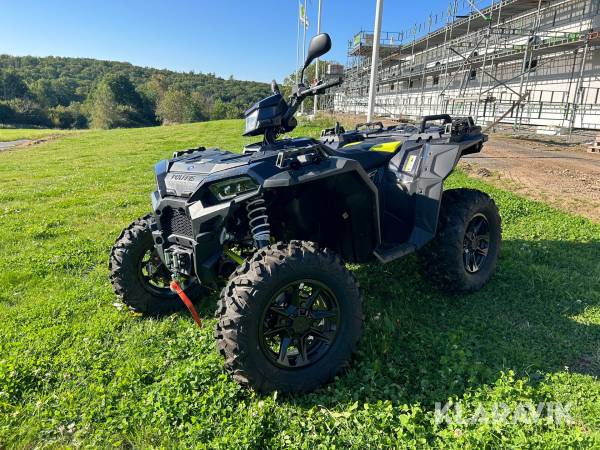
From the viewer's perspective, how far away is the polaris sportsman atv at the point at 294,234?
7.82ft

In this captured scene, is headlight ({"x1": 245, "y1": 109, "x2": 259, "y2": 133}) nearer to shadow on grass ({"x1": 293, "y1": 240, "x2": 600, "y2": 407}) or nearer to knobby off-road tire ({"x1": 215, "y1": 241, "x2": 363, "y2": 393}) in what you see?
knobby off-road tire ({"x1": 215, "y1": 241, "x2": 363, "y2": 393})

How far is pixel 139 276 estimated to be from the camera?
11.0 feet

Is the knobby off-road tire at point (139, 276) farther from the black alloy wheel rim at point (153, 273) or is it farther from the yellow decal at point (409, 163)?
the yellow decal at point (409, 163)

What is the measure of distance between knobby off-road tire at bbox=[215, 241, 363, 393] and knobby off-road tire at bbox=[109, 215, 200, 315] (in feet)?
3.99

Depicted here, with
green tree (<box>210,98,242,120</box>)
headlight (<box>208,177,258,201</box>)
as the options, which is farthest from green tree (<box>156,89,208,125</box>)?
headlight (<box>208,177,258,201</box>)

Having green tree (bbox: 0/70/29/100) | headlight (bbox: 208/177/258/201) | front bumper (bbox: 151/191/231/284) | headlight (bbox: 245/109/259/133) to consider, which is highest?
green tree (bbox: 0/70/29/100)

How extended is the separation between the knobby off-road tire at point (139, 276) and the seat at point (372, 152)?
64.8 inches

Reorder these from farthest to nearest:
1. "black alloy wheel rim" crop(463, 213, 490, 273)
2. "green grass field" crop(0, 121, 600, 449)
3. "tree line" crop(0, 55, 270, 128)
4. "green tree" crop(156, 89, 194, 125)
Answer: "green tree" crop(156, 89, 194, 125) → "tree line" crop(0, 55, 270, 128) → "black alloy wheel rim" crop(463, 213, 490, 273) → "green grass field" crop(0, 121, 600, 449)

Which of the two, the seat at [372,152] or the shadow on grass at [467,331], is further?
the seat at [372,152]

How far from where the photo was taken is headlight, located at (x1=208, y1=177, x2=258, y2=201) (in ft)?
8.11

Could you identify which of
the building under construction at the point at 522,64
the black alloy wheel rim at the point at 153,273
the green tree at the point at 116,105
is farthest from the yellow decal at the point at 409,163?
the green tree at the point at 116,105

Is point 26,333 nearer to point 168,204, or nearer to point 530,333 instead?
point 168,204

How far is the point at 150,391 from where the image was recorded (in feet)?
8.35

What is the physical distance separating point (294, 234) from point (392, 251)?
2.43 ft
